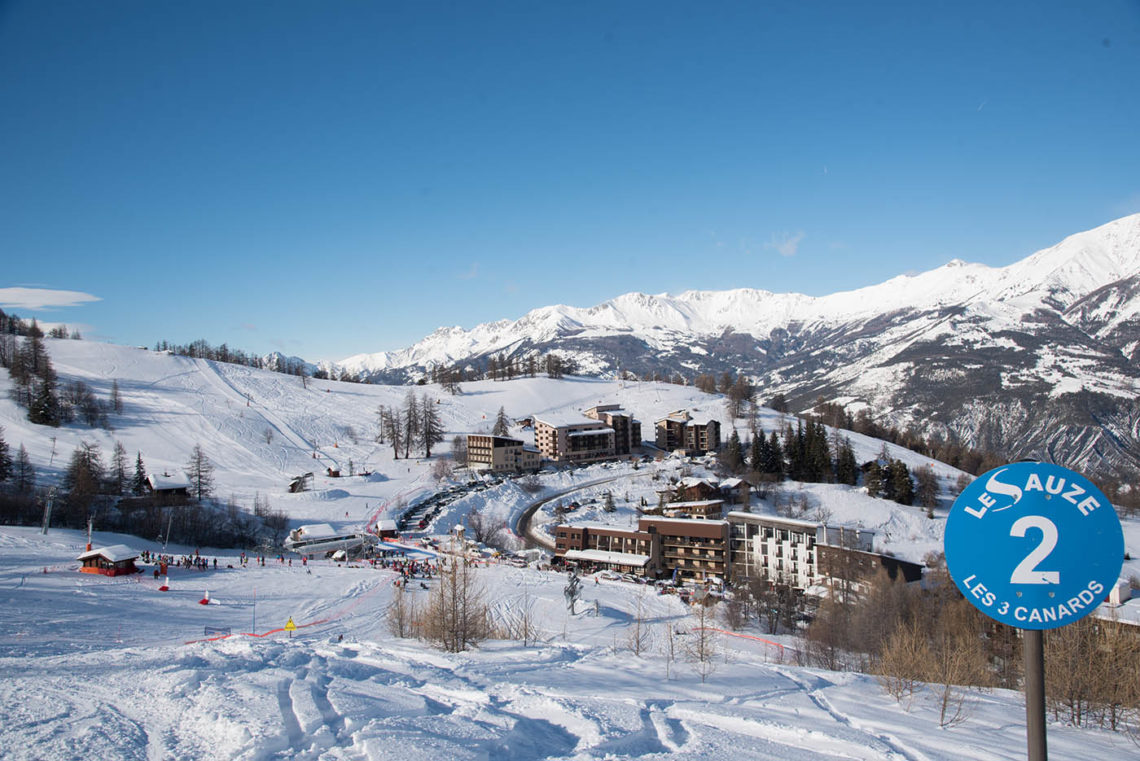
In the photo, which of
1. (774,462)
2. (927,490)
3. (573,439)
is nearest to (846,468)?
(774,462)

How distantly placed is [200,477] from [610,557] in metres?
36.5

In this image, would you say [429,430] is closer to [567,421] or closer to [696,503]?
[567,421]

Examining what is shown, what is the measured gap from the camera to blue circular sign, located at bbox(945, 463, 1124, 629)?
265 cm

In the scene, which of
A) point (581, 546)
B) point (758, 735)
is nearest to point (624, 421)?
point (581, 546)

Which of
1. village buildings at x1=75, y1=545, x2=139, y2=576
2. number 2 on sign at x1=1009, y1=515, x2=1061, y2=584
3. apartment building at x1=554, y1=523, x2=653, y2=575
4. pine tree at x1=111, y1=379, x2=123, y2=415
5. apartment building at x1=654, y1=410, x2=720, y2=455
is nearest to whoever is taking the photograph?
number 2 on sign at x1=1009, y1=515, x2=1061, y2=584

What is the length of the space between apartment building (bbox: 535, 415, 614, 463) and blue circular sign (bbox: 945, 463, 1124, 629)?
257ft

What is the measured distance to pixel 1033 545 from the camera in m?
2.72

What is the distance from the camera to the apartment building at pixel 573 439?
81375mm

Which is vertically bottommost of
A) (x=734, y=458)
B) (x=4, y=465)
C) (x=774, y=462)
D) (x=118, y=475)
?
(x=118, y=475)

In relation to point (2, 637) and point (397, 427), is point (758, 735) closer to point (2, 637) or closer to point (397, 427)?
point (2, 637)

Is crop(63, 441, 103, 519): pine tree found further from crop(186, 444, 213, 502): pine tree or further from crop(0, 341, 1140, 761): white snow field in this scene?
crop(0, 341, 1140, 761): white snow field

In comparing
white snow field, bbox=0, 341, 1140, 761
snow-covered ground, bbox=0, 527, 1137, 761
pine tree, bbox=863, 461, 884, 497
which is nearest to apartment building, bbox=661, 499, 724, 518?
pine tree, bbox=863, 461, 884, 497

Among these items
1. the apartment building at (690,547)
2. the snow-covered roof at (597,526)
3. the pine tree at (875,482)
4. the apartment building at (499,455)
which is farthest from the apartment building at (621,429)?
the apartment building at (690,547)

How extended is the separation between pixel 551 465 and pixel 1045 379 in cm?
19396
